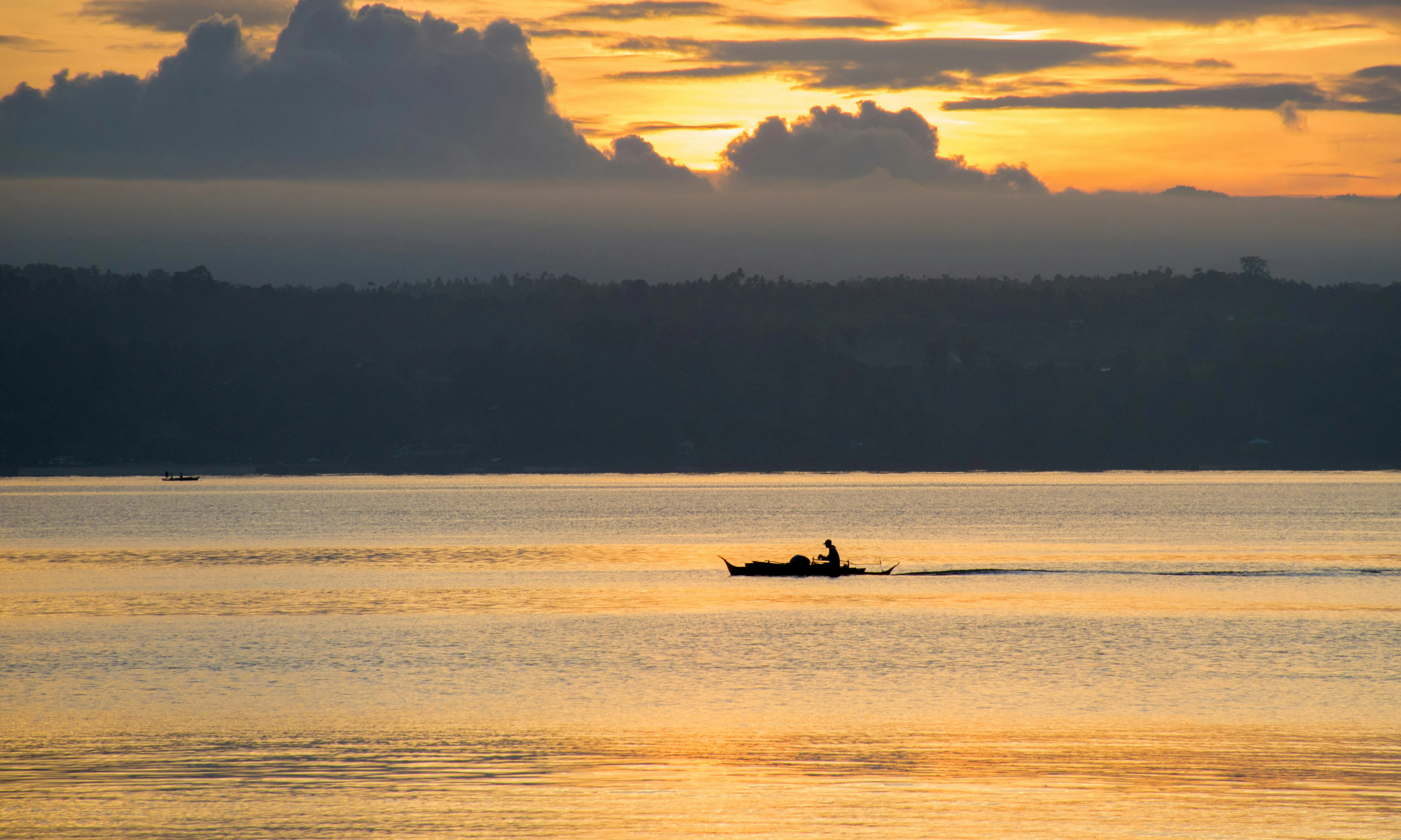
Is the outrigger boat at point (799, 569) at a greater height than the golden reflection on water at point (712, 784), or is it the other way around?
the golden reflection on water at point (712, 784)

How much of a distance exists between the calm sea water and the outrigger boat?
1432 mm

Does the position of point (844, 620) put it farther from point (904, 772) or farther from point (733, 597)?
point (904, 772)

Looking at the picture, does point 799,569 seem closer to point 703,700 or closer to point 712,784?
point 703,700

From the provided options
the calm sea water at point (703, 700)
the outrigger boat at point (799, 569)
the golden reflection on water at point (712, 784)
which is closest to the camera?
the golden reflection on water at point (712, 784)

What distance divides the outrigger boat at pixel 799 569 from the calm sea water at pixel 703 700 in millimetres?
1432

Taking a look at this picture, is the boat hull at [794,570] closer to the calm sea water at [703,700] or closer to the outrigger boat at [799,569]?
the outrigger boat at [799,569]

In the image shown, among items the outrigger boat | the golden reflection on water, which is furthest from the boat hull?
the golden reflection on water

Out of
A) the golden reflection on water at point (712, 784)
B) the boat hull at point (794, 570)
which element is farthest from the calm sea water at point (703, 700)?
the boat hull at point (794, 570)

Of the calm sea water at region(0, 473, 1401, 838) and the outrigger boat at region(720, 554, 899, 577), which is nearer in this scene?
the calm sea water at region(0, 473, 1401, 838)

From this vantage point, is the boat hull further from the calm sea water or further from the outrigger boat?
the calm sea water

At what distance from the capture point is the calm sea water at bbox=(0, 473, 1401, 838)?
28406 millimetres

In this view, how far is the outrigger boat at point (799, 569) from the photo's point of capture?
74812 mm

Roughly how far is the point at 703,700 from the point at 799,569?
3400 centimetres

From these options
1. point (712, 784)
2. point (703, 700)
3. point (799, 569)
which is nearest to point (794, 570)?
point (799, 569)
